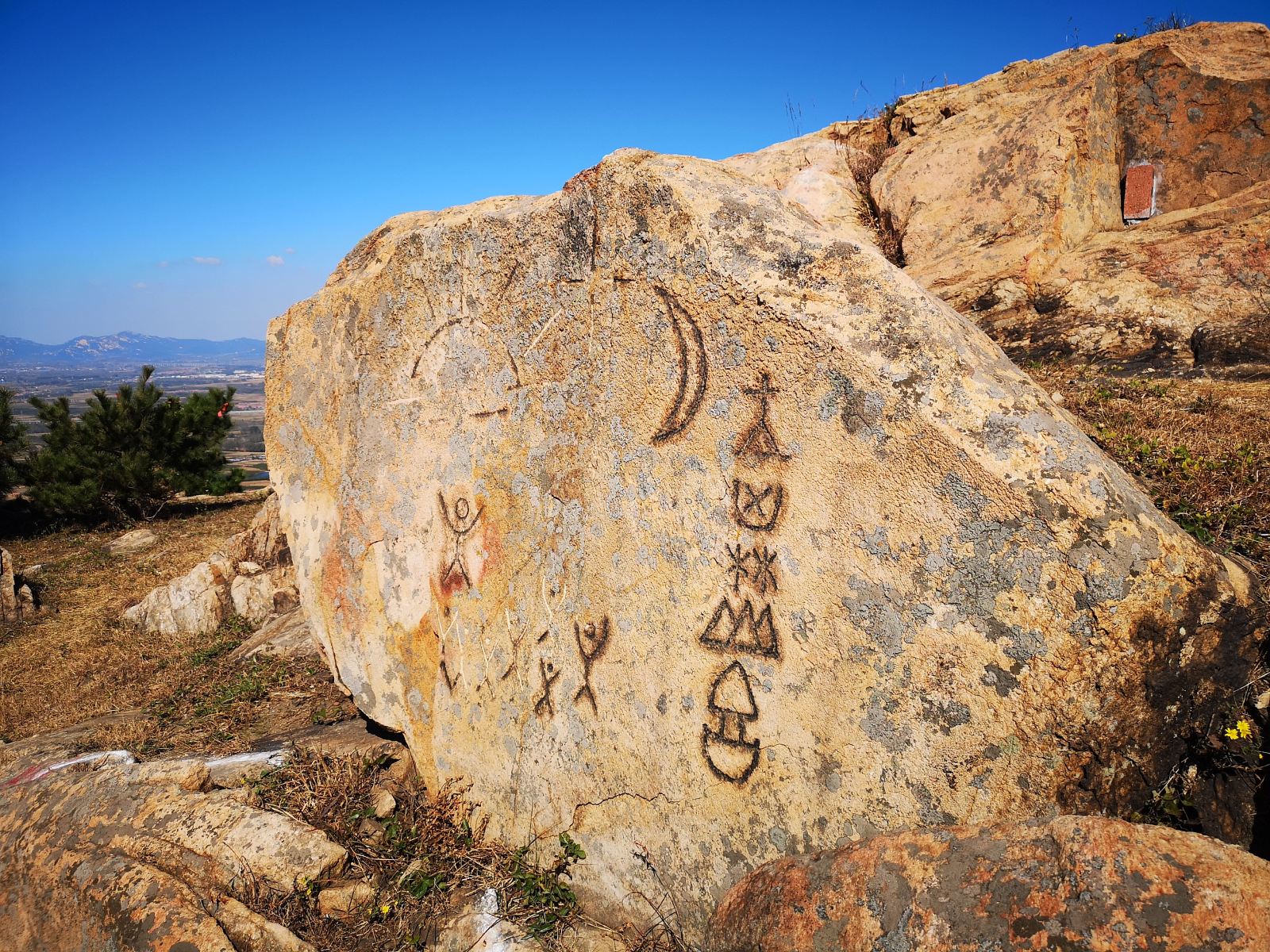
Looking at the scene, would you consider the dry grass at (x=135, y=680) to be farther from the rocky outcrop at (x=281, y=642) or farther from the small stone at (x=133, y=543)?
the small stone at (x=133, y=543)

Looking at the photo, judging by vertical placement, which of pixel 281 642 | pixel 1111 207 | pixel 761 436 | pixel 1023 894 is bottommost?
pixel 281 642

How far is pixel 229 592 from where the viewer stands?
7.37 meters

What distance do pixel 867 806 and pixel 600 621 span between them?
1222 millimetres

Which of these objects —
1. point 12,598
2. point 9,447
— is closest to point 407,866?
point 12,598

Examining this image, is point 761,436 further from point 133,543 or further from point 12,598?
point 133,543

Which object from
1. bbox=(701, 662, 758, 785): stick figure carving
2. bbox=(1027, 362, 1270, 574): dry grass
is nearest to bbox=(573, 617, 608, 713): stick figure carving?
bbox=(701, 662, 758, 785): stick figure carving

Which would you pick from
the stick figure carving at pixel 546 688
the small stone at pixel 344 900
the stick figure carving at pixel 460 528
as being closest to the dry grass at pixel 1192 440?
the stick figure carving at pixel 546 688

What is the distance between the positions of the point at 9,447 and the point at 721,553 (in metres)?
15.1

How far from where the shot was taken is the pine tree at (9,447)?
12672 mm

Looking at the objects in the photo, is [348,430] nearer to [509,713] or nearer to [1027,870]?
[509,713]

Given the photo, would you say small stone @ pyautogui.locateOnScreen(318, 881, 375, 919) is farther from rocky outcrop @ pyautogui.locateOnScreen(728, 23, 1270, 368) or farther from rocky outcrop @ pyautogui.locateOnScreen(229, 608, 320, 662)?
rocky outcrop @ pyautogui.locateOnScreen(728, 23, 1270, 368)

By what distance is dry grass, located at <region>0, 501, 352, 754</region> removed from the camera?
16.1 feet

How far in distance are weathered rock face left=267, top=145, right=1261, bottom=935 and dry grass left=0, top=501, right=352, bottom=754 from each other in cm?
157

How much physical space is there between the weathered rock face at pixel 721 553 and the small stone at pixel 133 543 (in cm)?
894
